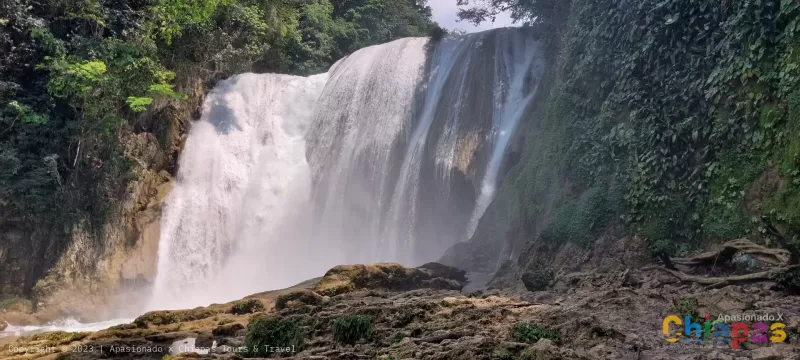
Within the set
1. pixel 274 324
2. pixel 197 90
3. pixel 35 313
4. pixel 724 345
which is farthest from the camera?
pixel 197 90

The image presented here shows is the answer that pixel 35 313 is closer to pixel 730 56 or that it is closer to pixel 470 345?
pixel 470 345

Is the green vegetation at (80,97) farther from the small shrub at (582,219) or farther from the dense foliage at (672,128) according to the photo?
the small shrub at (582,219)

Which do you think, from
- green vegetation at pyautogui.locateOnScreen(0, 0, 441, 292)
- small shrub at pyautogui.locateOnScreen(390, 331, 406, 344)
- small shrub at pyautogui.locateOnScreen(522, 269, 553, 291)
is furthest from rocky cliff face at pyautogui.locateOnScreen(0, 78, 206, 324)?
small shrub at pyautogui.locateOnScreen(390, 331, 406, 344)

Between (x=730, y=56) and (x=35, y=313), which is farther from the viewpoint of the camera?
(x=35, y=313)

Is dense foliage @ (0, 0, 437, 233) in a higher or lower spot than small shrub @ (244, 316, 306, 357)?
higher

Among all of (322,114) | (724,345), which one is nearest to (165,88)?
(322,114)

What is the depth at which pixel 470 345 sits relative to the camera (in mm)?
5516

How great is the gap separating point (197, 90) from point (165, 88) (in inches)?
213

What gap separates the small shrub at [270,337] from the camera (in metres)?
7.03

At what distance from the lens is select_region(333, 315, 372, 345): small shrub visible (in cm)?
705

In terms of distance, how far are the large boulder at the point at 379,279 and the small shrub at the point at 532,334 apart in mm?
5720

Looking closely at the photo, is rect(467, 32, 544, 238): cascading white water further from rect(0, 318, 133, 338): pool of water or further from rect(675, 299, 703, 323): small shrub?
rect(675, 299, 703, 323): small shrub

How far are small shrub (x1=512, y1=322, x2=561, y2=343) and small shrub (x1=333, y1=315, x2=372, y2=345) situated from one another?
200 cm

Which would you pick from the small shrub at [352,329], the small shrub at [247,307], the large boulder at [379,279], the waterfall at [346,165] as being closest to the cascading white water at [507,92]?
the waterfall at [346,165]
